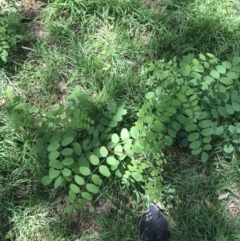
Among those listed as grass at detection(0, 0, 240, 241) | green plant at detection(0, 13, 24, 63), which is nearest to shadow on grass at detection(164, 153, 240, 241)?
grass at detection(0, 0, 240, 241)

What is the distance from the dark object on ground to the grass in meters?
0.04

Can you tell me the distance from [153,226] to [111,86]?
0.93 meters

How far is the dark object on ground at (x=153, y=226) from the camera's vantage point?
92.4 inches

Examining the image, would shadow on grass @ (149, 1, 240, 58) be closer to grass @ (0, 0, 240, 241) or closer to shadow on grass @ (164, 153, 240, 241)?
grass @ (0, 0, 240, 241)

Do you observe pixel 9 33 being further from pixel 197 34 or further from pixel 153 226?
pixel 153 226

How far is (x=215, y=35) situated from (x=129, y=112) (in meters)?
0.86

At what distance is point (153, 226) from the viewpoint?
2.36 meters

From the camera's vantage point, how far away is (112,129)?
8.13ft

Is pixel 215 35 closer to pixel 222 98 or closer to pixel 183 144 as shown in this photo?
pixel 222 98

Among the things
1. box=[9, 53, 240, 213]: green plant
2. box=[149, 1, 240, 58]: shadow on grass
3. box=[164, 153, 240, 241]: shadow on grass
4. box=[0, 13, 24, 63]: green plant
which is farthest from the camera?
box=[149, 1, 240, 58]: shadow on grass

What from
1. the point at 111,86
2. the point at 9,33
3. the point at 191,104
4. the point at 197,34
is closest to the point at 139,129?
the point at 191,104

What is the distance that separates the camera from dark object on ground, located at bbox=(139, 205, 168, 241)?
2346 mm

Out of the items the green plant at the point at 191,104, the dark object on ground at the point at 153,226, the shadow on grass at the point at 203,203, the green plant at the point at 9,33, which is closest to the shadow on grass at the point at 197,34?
the green plant at the point at 191,104

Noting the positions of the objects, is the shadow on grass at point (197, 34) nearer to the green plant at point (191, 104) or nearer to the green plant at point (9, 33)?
the green plant at point (191, 104)
